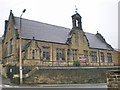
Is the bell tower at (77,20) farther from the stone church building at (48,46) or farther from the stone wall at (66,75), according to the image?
the stone wall at (66,75)

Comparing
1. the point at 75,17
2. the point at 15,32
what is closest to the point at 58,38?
the point at 75,17

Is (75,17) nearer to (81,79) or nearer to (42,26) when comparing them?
(42,26)

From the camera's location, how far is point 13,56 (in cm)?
3356

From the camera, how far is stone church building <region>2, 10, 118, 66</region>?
107 ft

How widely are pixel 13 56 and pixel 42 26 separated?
11.2m

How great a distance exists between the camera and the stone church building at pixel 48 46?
3272 centimetres

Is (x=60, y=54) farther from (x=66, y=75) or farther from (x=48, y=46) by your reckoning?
(x=66, y=75)

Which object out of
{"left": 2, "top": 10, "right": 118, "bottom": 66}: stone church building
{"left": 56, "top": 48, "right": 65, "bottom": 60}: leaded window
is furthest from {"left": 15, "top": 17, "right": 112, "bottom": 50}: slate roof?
{"left": 56, "top": 48, "right": 65, "bottom": 60}: leaded window

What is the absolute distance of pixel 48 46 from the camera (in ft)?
119

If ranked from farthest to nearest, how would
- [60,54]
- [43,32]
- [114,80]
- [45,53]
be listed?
[43,32] → [60,54] → [45,53] → [114,80]

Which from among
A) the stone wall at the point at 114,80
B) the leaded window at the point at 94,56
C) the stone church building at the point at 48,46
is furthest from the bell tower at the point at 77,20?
the stone wall at the point at 114,80

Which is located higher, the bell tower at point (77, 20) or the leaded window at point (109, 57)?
the bell tower at point (77, 20)

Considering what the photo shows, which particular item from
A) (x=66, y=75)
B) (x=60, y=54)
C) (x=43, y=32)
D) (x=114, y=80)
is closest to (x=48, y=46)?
(x=60, y=54)

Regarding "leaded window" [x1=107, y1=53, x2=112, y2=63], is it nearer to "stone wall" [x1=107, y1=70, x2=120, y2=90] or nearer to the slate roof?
the slate roof
